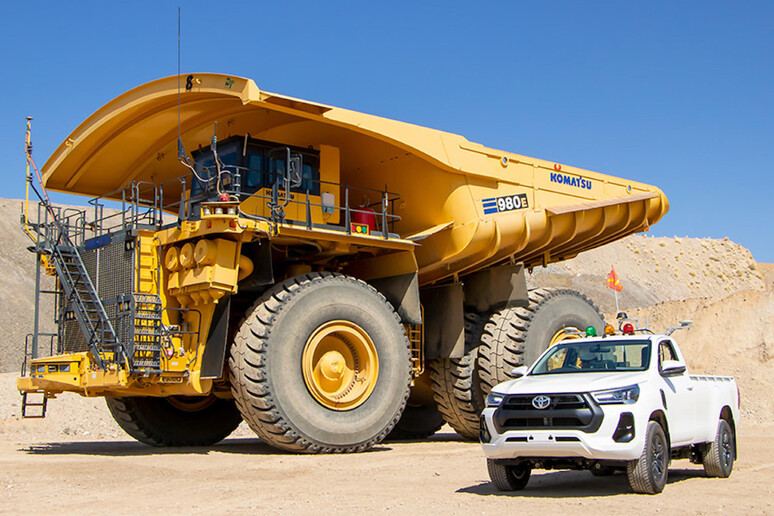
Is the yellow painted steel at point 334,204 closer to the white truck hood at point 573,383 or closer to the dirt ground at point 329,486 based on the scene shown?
the dirt ground at point 329,486

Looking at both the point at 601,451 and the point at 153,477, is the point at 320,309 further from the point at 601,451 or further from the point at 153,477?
the point at 601,451

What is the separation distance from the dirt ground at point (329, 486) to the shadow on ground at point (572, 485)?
11 mm

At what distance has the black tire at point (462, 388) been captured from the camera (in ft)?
50.4

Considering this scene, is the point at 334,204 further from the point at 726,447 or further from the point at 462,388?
the point at 726,447

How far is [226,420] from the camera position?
15328 mm

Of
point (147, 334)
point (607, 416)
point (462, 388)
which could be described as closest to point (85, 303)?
point (147, 334)

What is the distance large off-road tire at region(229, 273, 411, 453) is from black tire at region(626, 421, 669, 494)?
17.0 feet

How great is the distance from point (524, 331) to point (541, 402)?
7.11 meters

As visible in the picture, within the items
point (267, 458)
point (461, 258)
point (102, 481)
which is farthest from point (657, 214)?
point (102, 481)

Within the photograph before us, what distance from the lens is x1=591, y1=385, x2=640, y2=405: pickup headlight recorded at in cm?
823

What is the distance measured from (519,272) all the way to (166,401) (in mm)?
6600

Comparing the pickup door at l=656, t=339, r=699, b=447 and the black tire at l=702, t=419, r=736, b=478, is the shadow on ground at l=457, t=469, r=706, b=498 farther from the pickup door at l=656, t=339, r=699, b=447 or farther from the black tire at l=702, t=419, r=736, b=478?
the pickup door at l=656, t=339, r=699, b=447

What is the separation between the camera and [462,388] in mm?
15359

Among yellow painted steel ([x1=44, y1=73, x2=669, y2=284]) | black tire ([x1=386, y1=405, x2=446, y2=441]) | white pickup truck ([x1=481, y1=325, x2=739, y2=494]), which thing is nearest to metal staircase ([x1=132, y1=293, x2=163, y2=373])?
yellow painted steel ([x1=44, y1=73, x2=669, y2=284])
